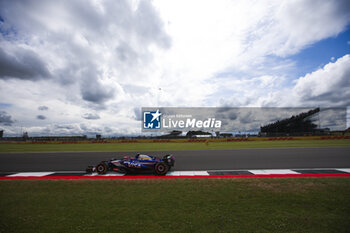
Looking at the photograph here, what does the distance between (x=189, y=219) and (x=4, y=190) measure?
6.59 meters

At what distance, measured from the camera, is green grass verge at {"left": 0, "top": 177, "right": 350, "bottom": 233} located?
130 inches

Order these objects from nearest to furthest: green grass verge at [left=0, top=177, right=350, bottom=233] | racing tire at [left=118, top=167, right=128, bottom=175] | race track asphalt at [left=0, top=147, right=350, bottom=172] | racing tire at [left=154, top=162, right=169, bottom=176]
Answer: green grass verge at [left=0, top=177, right=350, bottom=233] < racing tire at [left=154, top=162, right=169, bottom=176] < racing tire at [left=118, top=167, right=128, bottom=175] < race track asphalt at [left=0, top=147, right=350, bottom=172]

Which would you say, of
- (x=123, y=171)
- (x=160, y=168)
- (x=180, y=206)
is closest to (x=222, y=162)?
(x=160, y=168)

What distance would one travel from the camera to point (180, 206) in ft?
13.6

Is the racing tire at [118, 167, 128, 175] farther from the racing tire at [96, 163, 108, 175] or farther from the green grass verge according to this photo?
the green grass verge

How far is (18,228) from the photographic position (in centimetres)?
331

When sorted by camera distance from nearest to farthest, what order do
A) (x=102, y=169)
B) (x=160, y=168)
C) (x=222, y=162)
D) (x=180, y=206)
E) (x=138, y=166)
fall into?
(x=180, y=206)
(x=160, y=168)
(x=138, y=166)
(x=102, y=169)
(x=222, y=162)

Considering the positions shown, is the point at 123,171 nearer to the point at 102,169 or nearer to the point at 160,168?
the point at 102,169

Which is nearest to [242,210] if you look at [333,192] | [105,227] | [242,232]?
[242,232]

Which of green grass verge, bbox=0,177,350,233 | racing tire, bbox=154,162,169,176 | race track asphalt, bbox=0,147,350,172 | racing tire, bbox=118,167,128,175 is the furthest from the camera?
race track asphalt, bbox=0,147,350,172

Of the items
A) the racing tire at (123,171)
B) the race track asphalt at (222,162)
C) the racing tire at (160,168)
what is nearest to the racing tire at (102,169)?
the racing tire at (123,171)

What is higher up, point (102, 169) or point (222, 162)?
point (102, 169)

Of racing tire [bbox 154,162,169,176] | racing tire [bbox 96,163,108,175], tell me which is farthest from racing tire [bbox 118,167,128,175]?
racing tire [bbox 154,162,169,176]

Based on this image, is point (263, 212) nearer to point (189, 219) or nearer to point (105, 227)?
point (189, 219)
